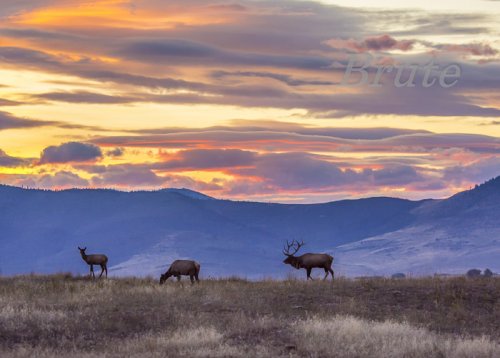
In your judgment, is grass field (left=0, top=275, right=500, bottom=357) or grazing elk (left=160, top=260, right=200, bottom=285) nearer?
grass field (left=0, top=275, right=500, bottom=357)

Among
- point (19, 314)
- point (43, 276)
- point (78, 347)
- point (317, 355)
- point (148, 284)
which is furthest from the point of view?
point (43, 276)

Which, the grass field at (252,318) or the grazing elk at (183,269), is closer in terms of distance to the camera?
the grass field at (252,318)

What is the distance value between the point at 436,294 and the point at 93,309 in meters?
12.4

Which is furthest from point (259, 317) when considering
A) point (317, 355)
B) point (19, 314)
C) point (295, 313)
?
point (19, 314)

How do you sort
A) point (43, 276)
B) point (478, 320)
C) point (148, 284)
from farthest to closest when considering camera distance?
point (43, 276)
point (148, 284)
point (478, 320)

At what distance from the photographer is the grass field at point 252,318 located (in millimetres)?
25531

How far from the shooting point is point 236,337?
27.1m

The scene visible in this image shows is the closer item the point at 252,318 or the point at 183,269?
the point at 252,318

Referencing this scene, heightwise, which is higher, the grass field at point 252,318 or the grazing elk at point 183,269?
the grazing elk at point 183,269

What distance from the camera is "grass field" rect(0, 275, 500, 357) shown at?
→ 2553 centimetres

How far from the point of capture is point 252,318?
30.1 meters

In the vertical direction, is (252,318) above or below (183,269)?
below

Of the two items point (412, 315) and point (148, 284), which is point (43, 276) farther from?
point (412, 315)

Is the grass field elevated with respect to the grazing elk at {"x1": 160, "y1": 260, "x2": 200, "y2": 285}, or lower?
lower
